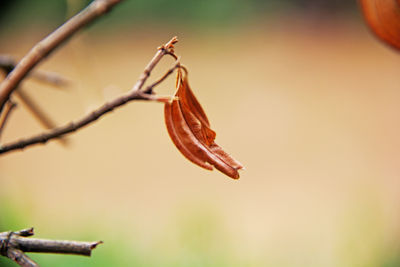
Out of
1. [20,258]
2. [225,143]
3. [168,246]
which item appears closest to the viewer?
[20,258]

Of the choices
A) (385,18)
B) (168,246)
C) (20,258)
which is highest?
(385,18)

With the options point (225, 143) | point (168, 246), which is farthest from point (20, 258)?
point (225, 143)

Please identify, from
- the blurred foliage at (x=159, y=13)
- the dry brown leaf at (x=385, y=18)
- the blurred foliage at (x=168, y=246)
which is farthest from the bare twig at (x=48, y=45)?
the blurred foliage at (x=159, y=13)

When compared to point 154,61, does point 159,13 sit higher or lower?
higher

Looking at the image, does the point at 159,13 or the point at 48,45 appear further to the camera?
the point at 159,13

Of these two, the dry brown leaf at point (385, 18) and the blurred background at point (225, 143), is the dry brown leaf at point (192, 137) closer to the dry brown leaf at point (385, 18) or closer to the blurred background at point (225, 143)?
the dry brown leaf at point (385, 18)

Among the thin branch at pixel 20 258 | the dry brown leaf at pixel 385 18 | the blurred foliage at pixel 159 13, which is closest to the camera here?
the thin branch at pixel 20 258

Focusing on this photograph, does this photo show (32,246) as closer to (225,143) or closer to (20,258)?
(20,258)
